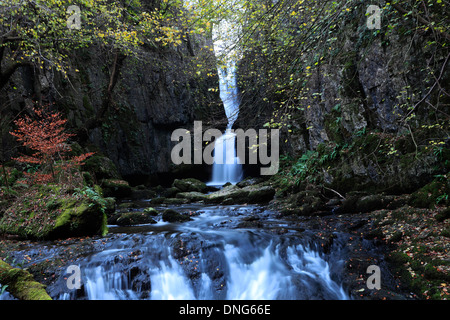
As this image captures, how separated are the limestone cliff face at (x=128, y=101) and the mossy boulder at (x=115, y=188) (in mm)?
2487

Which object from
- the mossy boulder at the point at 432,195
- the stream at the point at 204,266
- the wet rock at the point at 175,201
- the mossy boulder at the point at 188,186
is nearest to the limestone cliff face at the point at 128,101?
the mossy boulder at the point at 188,186

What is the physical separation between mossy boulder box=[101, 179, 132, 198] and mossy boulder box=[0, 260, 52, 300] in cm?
896

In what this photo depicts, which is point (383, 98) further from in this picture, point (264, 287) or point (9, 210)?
point (9, 210)

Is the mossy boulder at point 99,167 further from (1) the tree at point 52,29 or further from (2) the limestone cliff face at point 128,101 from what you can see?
(1) the tree at point 52,29

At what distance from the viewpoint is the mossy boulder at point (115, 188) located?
40.5ft

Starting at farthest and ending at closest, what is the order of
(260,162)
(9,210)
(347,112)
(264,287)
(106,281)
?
(260,162) < (347,112) < (9,210) < (264,287) < (106,281)

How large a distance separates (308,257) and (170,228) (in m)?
3.78

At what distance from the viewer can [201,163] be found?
2133cm

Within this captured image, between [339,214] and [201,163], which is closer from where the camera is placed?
[339,214]

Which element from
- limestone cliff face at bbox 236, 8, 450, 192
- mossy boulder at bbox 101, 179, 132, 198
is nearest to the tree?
limestone cliff face at bbox 236, 8, 450, 192

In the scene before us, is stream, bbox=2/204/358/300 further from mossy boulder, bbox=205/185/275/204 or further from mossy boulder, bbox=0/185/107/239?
mossy boulder, bbox=205/185/275/204

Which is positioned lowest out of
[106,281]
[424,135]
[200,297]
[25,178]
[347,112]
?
[200,297]

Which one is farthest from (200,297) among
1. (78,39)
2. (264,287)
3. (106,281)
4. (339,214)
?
(78,39)

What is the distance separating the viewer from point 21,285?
352 centimetres
